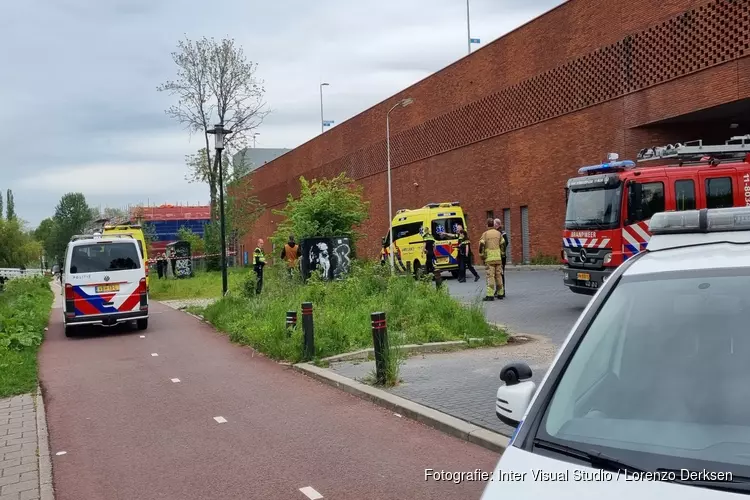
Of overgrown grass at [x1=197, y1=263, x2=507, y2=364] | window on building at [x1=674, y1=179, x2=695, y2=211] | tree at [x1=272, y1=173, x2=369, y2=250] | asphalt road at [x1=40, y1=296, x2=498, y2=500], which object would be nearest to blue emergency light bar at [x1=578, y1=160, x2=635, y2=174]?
window on building at [x1=674, y1=179, x2=695, y2=211]

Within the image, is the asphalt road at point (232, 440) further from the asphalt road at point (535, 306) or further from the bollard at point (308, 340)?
the asphalt road at point (535, 306)

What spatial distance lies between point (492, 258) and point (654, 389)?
15094mm

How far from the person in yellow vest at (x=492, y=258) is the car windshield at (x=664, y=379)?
47.7 feet

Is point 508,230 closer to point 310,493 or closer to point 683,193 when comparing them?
point 683,193

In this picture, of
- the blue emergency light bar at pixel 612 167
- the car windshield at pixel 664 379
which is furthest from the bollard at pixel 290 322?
the car windshield at pixel 664 379

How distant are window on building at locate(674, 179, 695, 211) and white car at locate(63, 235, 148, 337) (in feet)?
37.8

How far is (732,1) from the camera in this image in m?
21.9

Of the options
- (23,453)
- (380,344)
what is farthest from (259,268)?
(23,453)

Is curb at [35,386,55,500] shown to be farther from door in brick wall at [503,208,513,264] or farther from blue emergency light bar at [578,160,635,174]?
door in brick wall at [503,208,513,264]

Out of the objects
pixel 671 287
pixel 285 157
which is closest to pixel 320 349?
pixel 671 287

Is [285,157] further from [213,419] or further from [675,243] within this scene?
[675,243]

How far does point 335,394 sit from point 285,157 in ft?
205

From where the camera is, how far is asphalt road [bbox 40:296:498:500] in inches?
222

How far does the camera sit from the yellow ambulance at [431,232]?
86.4 feet
